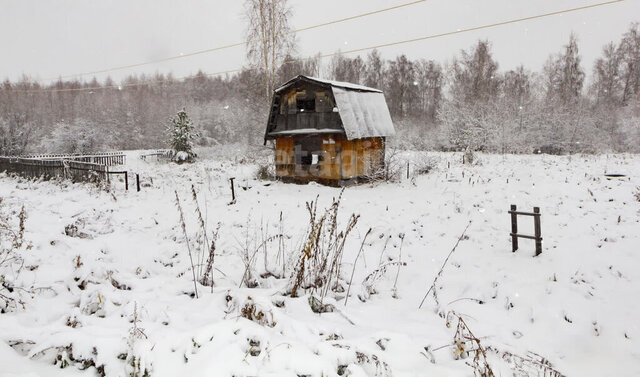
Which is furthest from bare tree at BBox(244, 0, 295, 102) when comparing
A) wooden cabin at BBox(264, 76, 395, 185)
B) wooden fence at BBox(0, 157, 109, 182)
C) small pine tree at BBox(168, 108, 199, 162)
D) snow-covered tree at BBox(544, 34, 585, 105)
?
snow-covered tree at BBox(544, 34, 585, 105)

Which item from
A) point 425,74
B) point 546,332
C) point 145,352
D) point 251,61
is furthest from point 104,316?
point 425,74

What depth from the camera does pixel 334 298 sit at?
16.1ft

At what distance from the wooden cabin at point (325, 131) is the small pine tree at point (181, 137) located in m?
Answer: 13.7

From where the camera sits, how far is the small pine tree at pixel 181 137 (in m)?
28.2

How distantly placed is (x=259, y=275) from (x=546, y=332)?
406cm

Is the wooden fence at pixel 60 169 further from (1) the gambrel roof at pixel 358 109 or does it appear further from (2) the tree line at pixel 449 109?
(2) the tree line at pixel 449 109

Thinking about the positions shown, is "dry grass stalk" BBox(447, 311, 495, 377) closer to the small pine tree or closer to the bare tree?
the bare tree

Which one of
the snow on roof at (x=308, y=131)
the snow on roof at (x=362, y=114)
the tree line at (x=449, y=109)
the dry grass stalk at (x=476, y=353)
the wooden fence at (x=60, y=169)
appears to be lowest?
the dry grass stalk at (x=476, y=353)

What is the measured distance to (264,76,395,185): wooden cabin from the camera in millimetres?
15680

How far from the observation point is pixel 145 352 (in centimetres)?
306

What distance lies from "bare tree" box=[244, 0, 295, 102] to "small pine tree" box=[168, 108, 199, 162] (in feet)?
30.1

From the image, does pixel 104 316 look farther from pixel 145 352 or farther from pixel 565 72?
pixel 565 72

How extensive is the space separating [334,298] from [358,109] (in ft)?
41.7

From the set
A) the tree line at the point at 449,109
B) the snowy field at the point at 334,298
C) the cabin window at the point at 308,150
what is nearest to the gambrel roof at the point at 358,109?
the cabin window at the point at 308,150
